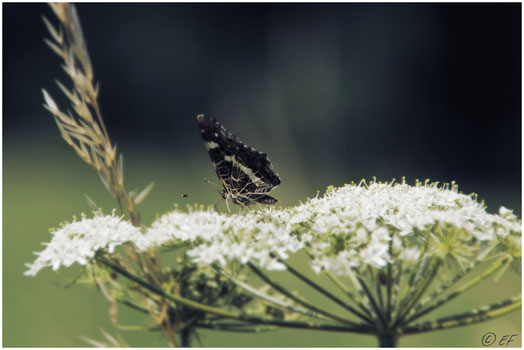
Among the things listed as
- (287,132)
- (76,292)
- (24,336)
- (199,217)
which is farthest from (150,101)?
(199,217)

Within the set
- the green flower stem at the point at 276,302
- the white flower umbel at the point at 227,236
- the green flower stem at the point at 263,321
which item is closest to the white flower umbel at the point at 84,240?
the white flower umbel at the point at 227,236

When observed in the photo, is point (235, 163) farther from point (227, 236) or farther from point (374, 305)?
point (374, 305)

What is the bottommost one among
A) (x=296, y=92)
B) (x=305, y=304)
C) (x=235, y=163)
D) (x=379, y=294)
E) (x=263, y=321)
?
(x=263, y=321)

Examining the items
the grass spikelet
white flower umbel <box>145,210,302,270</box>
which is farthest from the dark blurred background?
the grass spikelet

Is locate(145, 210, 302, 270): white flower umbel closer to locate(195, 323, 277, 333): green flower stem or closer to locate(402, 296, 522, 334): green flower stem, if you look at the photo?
locate(195, 323, 277, 333): green flower stem

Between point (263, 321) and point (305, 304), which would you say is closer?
point (263, 321)

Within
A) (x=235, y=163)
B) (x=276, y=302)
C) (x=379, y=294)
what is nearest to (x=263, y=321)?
(x=276, y=302)

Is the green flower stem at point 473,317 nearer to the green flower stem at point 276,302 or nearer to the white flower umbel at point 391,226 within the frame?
the white flower umbel at point 391,226
